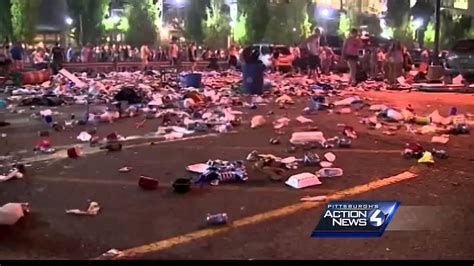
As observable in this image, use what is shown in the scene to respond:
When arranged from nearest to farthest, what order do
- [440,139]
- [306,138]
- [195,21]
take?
[306,138]
[440,139]
[195,21]

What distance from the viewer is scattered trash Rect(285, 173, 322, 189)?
6620 millimetres

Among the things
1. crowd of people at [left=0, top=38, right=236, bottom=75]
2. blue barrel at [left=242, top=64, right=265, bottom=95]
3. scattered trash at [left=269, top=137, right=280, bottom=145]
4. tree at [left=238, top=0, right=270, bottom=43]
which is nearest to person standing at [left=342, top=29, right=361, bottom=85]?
blue barrel at [left=242, top=64, right=265, bottom=95]

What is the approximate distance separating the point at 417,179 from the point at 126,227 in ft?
10.8

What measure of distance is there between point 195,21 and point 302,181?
1711 inches

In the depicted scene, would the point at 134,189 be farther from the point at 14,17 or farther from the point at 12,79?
the point at 14,17

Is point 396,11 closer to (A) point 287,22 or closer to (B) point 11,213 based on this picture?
(A) point 287,22

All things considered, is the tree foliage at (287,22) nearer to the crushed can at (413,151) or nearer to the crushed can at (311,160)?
the crushed can at (413,151)

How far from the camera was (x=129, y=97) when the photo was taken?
14898mm

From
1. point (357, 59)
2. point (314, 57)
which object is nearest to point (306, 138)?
point (357, 59)

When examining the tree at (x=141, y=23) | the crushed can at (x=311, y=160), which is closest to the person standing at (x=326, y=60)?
the tree at (x=141, y=23)

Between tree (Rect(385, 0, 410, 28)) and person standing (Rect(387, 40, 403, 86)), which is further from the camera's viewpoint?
tree (Rect(385, 0, 410, 28))

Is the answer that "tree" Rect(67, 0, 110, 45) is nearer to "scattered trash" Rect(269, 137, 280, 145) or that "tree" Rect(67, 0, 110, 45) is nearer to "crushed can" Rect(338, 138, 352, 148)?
"scattered trash" Rect(269, 137, 280, 145)

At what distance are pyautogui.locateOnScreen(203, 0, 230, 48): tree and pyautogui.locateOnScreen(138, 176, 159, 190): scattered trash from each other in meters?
40.2

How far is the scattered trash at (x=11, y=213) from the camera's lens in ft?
17.6
